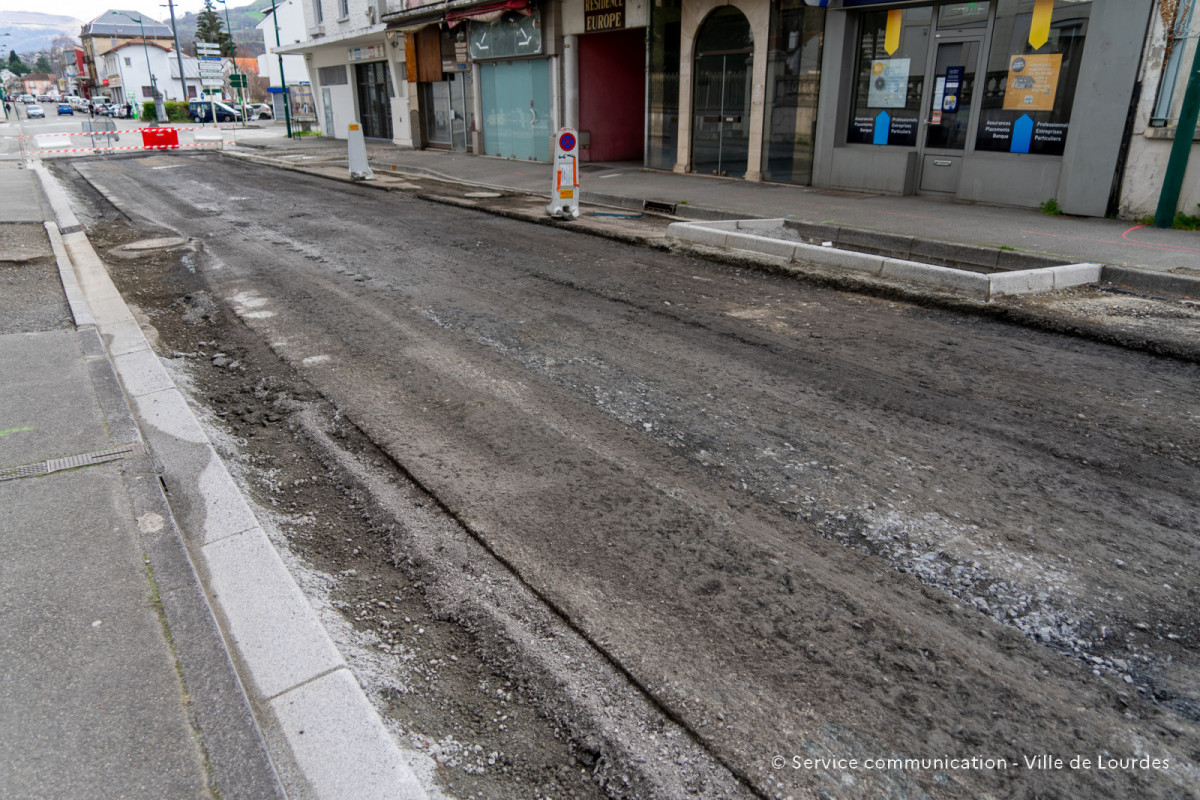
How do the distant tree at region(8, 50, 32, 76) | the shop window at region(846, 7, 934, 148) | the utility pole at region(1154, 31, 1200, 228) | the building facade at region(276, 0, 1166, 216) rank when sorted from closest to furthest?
the utility pole at region(1154, 31, 1200, 228), the building facade at region(276, 0, 1166, 216), the shop window at region(846, 7, 934, 148), the distant tree at region(8, 50, 32, 76)

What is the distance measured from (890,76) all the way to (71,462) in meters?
13.9

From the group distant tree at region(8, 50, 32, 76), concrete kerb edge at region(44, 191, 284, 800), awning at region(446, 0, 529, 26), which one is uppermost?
distant tree at region(8, 50, 32, 76)

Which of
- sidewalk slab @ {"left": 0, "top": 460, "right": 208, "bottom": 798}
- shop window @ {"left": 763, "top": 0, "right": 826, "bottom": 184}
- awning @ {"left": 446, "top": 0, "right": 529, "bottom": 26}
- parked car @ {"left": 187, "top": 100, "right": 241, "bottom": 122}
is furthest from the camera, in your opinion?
parked car @ {"left": 187, "top": 100, "right": 241, "bottom": 122}

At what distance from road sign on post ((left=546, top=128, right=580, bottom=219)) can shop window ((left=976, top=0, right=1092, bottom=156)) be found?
21.6ft

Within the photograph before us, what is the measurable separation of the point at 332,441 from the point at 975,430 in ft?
12.2

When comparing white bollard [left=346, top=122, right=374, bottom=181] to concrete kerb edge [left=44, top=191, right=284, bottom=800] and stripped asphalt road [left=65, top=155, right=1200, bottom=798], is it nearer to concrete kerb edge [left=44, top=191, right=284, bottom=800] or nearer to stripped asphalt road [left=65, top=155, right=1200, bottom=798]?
stripped asphalt road [left=65, top=155, right=1200, bottom=798]

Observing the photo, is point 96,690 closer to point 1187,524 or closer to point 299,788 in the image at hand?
point 299,788

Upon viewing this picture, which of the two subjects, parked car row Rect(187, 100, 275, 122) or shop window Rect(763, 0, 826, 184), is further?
parked car row Rect(187, 100, 275, 122)

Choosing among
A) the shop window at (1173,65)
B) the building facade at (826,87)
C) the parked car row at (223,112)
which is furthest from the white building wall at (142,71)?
the shop window at (1173,65)

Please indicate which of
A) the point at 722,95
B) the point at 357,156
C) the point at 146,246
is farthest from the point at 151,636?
the point at 357,156

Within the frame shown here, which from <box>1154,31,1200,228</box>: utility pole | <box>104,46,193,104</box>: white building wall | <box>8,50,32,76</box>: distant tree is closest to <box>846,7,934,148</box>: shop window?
<box>1154,31,1200,228</box>: utility pole

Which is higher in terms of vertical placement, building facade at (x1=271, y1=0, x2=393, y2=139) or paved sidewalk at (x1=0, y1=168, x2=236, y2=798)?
building facade at (x1=271, y1=0, x2=393, y2=139)

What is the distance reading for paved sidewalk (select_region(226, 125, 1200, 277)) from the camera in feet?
29.5

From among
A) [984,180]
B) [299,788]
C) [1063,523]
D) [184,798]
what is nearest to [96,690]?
[184,798]
